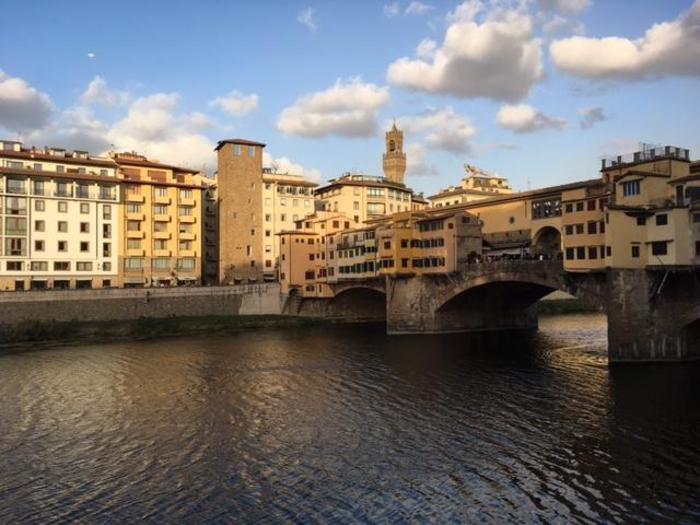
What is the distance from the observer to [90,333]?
7481cm

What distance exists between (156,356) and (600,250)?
146ft

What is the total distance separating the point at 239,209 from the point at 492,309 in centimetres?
4984

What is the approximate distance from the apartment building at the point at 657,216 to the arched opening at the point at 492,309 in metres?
24.8

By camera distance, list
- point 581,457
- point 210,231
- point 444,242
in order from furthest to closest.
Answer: point 210,231, point 444,242, point 581,457

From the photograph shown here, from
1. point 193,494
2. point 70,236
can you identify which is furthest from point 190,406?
point 70,236

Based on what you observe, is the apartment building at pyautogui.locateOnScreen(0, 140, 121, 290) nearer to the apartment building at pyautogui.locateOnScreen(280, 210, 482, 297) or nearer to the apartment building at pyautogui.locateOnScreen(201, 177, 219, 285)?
the apartment building at pyautogui.locateOnScreen(201, 177, 219, 285)

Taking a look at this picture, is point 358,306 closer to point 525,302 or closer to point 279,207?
point 279,207

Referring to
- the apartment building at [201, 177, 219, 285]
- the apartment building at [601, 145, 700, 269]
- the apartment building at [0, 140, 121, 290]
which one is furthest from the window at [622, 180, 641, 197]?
the apartment building at [201, 177, 219, 285]

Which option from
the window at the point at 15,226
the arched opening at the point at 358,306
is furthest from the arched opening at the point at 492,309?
the window at the point at 15,226

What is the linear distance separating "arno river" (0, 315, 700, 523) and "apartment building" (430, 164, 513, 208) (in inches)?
3159

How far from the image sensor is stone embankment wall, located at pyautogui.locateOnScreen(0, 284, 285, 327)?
76.6 meters

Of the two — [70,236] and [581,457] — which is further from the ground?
[70,236]

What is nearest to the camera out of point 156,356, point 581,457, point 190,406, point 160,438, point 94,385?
point 581,457

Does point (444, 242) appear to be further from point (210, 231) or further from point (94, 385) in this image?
point (210, 231)
